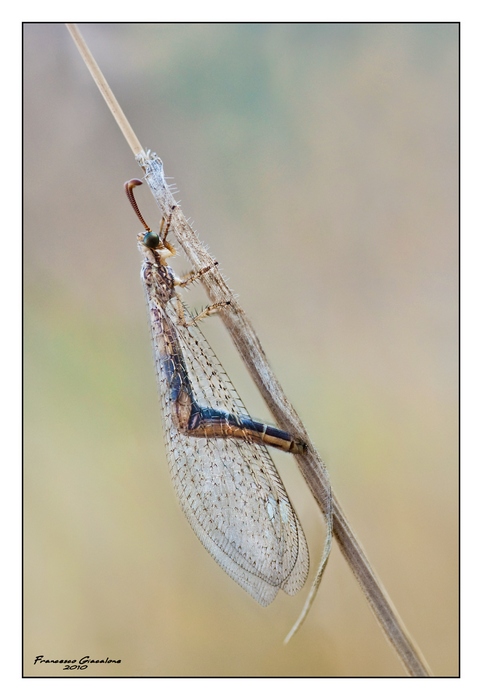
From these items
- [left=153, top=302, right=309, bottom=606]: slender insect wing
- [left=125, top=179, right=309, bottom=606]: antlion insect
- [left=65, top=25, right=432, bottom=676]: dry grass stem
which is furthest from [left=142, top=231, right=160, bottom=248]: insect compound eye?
[left=153, top=302, right=309, bottom=606]: slender insect wing

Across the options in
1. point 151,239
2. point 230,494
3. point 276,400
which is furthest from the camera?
point 151,239

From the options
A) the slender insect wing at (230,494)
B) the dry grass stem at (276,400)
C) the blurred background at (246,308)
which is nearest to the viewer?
the dry grass stem at (276,400)

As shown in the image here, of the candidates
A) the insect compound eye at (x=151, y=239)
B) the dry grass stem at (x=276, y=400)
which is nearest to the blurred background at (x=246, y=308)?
the insect compound eye at (x=151, y=239)

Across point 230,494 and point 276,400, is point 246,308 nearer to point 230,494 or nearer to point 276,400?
point 276,400

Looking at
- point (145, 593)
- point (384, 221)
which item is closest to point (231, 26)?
point (384, 221)

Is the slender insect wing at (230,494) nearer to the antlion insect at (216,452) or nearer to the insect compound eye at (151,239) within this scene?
the antlion insect at (216,452)

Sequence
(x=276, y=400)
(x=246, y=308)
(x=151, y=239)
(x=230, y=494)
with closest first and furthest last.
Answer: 1. (x=276, y=400)
2. (x=230, y=494)
3. (x=151, y=239)
4. (x=246, y=308)

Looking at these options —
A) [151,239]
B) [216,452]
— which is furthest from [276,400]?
[151,239]
